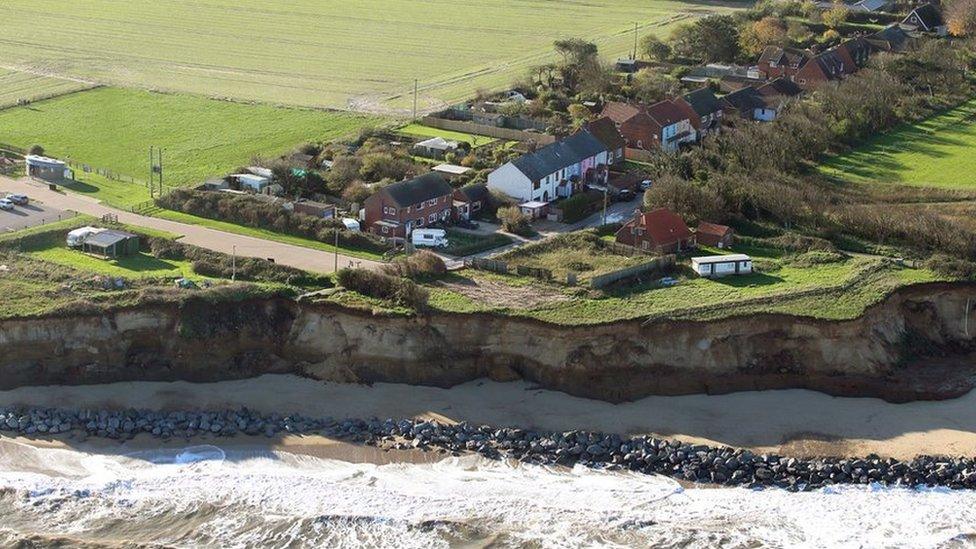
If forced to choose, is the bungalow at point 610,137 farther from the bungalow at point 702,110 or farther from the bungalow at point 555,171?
the bungalow at point 702,110

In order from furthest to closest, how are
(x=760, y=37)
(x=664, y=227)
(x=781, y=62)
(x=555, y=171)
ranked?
(x=760, y=37) → (x=781, y=62) → (x=555, y=171) → (x=664, y=227)

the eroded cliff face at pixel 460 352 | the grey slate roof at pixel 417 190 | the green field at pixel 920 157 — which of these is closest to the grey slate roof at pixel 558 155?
the grey slate roof at pixel 417 190

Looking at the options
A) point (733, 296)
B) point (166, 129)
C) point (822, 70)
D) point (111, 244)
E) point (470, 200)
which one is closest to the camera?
point (733, 296)

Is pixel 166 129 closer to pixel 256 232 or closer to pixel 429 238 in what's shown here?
pixel 256 232

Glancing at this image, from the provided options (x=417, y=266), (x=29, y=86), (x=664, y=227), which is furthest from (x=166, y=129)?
(x=664, y=227)

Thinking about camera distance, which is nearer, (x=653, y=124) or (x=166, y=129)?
(x=653, y=124)

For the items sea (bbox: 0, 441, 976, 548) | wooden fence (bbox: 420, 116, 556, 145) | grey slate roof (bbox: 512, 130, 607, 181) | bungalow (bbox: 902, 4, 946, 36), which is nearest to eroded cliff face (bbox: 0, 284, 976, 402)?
sea (bbox: 0, 441, 976, 548)
